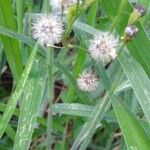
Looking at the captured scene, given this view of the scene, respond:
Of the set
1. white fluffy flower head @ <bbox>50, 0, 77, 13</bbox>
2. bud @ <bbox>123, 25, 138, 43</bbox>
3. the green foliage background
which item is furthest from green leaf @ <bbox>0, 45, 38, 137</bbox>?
bud @ <bbox>123, 25, 138, 43</bbox>

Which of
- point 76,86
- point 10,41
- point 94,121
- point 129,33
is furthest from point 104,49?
point 10,41

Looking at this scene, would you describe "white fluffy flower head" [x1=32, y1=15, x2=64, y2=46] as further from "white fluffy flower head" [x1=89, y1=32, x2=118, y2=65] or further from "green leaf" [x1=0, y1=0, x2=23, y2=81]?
"green leaf" [x1=0, y1=0, x2=23, y2=81]

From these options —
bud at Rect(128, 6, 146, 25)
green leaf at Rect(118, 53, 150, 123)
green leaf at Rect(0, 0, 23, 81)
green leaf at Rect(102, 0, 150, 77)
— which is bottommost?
green leaf at Rect(0, 0, 23, 81)

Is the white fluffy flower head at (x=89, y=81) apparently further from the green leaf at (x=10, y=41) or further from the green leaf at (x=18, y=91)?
the green leaf at (x=10, y=41)

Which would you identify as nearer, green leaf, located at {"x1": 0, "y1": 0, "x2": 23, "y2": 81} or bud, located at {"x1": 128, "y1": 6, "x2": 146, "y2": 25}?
bud, located at {"x1": 128, "y1": 6, "x2": 146, "y2": 25}

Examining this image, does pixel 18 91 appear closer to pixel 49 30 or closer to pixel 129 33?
pixel 49 30

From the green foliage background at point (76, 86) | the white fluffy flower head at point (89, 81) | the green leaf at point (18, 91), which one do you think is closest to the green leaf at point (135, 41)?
the green foliage background at point (76, 86)
